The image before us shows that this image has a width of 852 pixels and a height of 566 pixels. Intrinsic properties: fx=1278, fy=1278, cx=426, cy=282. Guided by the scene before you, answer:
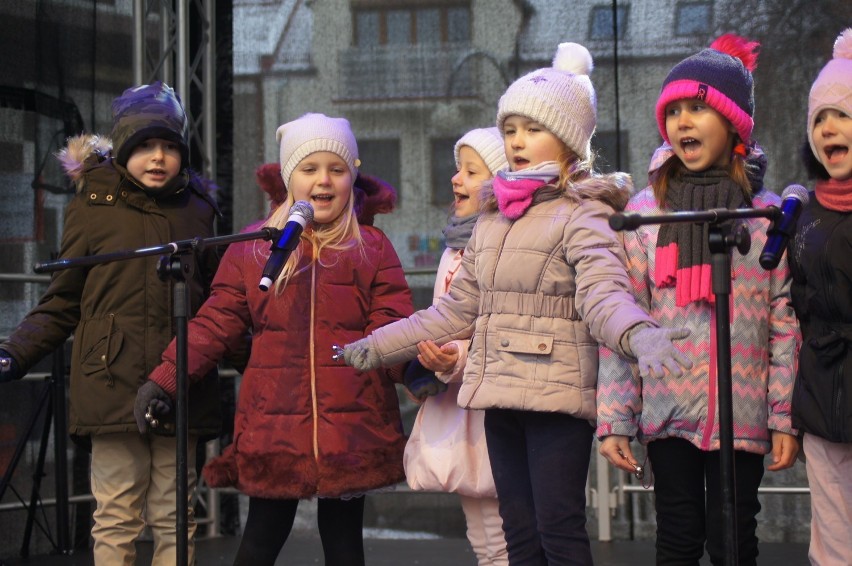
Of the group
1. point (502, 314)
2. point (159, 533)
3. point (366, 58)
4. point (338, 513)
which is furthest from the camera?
point (366, 58)

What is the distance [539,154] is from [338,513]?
1.11 metres

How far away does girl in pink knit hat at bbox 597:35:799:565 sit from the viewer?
2818mm

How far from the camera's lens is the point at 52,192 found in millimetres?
5148

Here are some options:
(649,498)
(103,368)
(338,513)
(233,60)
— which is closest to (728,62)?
(338,513)

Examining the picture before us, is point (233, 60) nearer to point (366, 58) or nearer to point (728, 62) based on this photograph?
point (366, 58)

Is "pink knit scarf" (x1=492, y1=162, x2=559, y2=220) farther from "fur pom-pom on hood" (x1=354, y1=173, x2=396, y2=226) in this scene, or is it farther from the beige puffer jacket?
"fur pom-pom on hood" (x1=354, y1=173, x2=396, y2=226)

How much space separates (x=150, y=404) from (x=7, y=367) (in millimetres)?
505

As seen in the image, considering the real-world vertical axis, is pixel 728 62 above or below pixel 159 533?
above

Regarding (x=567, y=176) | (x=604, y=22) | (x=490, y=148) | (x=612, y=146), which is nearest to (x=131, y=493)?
(x=490, y=148)

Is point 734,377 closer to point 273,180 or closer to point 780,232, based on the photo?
point 780,232

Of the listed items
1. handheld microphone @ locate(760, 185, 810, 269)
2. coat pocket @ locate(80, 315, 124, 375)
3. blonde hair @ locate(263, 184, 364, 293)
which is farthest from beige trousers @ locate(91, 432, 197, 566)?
handheld microphone @ locate(760, 185, 810, 269)

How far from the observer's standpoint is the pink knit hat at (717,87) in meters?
2.99

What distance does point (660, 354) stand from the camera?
2.41 m

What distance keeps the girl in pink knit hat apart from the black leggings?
0.84 meters
